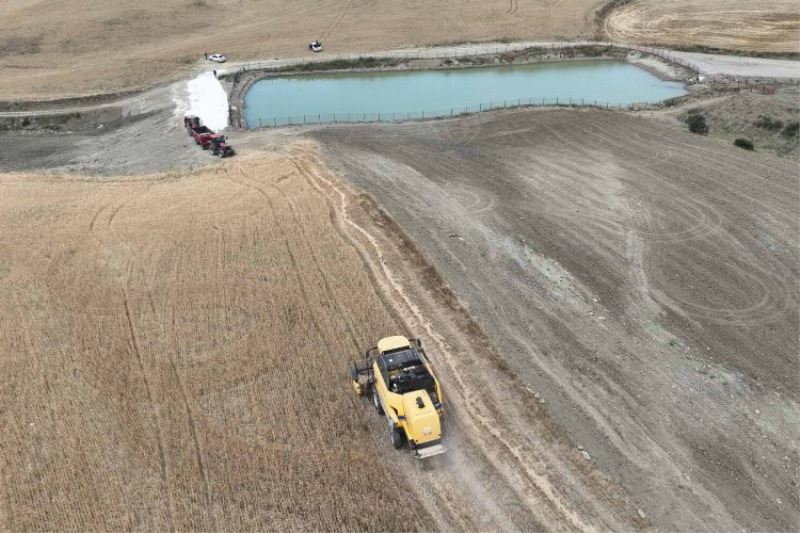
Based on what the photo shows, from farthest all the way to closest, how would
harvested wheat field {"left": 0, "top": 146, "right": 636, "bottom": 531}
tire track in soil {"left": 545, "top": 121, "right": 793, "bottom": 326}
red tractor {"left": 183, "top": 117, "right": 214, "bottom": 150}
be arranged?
red tractor {"left": 183, "top": 117, "right": 214, "bottom": 150}
tire track in soil {"left": 545, "top": 121, "right": 793, "bottom": 326}
harvested wheat field {"left": 0, "top": 146, "right": 636, "bottom": 531}

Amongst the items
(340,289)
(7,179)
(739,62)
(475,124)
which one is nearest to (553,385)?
(340,289)

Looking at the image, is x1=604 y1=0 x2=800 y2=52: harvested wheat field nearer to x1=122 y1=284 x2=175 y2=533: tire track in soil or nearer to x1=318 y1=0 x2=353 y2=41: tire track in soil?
x1=318 y1=0 x2=353 y2=41: tire track in soil

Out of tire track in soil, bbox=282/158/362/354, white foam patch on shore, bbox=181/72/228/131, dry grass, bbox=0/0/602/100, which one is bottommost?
tire track in soil, bbox=282/158/362/354

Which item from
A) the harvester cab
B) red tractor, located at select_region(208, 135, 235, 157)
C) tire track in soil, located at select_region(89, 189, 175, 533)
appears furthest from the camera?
Answer: the harvester cab

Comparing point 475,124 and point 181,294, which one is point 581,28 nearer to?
point 475,124

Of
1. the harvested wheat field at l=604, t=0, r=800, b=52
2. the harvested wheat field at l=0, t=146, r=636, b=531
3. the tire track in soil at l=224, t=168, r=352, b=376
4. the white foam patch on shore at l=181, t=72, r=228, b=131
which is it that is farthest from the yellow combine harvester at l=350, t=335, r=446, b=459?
the harvested wheat field at l=604, t=0, r=800, b=52

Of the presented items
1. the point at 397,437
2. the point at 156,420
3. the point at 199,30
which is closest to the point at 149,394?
the point at 156,420
